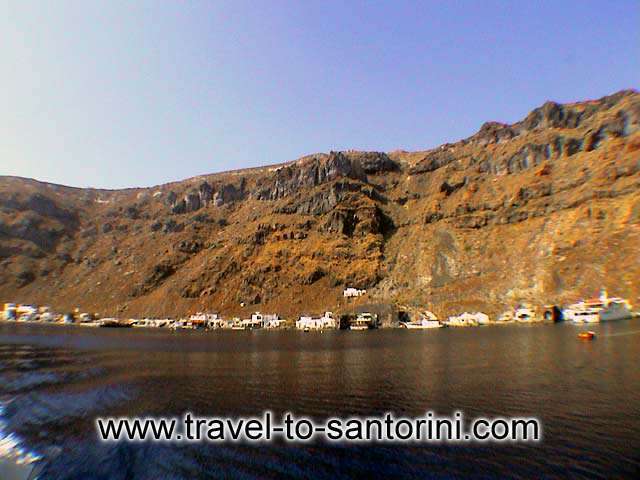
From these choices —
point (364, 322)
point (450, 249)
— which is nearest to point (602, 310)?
point (450, 249)

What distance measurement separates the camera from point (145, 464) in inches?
782

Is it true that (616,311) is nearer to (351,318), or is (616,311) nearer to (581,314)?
(581,314)

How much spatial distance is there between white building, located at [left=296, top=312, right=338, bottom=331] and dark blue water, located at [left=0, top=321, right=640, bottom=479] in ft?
237

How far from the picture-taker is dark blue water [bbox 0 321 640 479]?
748 inches

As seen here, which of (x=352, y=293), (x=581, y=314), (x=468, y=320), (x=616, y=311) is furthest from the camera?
(x=352, y=293)

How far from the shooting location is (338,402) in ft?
98.9

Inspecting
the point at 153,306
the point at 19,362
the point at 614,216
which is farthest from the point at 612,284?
the point at 153,306

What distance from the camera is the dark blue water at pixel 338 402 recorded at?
19.0 m

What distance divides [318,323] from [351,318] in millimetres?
11739

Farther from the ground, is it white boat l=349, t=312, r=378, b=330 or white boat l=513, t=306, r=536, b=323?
white boat l=513, t=306, r=536, b=323

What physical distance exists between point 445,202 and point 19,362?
540 feet

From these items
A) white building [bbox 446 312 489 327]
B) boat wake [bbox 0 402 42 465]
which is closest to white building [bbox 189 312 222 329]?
white building [bbox 446 312 489 327]

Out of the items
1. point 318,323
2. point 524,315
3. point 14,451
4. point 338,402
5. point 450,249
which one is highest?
point 450,249

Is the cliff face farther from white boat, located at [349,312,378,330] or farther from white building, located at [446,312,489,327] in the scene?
white boat, located at [349,312,378,330]
